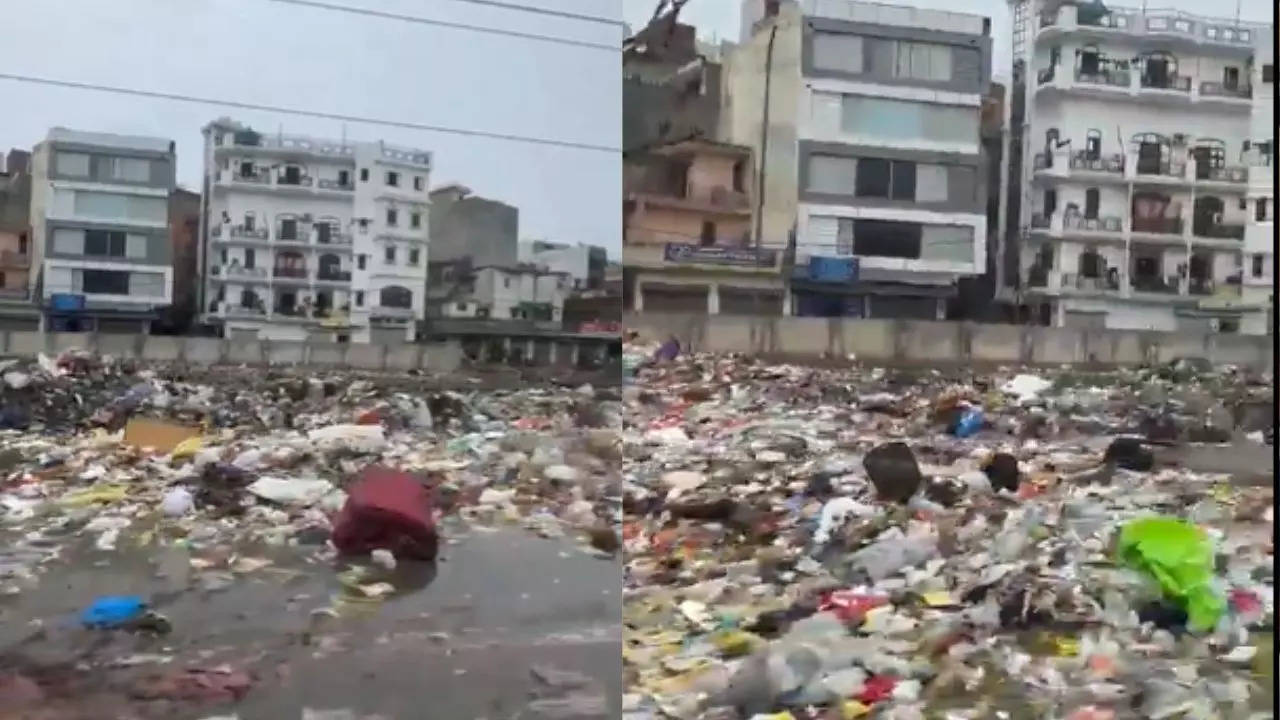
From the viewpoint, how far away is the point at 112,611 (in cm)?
207

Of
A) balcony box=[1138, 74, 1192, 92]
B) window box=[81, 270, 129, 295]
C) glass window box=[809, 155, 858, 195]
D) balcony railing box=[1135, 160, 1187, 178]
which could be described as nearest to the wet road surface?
window box=[81, 270, 129, 295]

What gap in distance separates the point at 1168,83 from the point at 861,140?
2.05ft

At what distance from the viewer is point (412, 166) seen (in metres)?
2.32

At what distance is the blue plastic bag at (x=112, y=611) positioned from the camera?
6.75ft

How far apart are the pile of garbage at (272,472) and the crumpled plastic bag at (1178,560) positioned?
3.22ft

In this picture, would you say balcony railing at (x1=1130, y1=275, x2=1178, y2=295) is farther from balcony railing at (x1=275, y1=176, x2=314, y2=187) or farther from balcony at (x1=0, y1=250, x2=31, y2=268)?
balcony at (x1=0, y1=250, x2=31, y2=268)

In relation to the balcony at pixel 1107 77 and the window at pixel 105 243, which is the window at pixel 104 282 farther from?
the balcony at pixel 1107 77

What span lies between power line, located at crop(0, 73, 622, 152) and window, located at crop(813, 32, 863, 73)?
1.45 feet

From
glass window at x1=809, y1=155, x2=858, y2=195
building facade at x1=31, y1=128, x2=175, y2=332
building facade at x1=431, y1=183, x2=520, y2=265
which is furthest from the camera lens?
glass window at x1=809, y1=155, x2=858, y2=195

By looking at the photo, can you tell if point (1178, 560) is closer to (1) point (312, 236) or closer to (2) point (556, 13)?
(2) point (556, 13)

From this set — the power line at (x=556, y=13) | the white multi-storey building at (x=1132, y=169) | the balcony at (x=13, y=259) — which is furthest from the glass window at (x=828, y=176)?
the balcony at (x=13, y=259)

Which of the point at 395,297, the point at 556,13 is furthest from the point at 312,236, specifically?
the point at 556,13

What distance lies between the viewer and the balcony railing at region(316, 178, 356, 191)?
230cm

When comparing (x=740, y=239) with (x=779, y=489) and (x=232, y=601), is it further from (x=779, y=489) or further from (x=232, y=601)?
(x=232, y=601)
